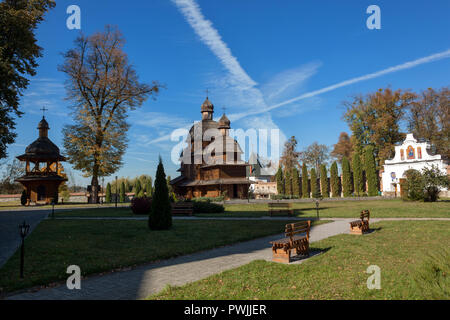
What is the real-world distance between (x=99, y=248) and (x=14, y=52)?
12.1 meters

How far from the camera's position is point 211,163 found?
1671 inches

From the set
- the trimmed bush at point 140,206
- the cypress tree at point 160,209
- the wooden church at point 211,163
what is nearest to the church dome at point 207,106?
the wooden church at point 211,163

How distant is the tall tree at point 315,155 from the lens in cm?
6556

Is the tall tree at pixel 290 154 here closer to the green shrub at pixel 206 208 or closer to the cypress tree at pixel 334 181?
the cypress tree at pixel 334 181

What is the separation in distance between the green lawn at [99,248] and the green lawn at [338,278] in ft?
9.00

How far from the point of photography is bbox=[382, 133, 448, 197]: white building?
129 feet

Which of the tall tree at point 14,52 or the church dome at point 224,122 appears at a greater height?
the church dome at point 224,122

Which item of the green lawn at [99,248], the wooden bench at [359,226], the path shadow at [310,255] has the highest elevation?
the wooden bench at [359,226]

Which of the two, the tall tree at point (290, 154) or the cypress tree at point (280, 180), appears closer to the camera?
the cypress tree at point (280, 180)

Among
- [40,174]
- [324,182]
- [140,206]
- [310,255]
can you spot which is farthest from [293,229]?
[324,182]

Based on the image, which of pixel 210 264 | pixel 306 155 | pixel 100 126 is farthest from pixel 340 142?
pixel 210 264

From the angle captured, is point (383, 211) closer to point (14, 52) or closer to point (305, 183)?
point (14, 52)
